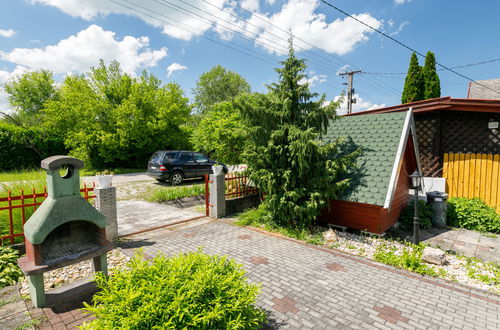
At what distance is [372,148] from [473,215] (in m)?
4.24

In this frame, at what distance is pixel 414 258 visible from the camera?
5094 mm

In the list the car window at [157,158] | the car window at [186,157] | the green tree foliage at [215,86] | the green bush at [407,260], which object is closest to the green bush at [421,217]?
the green bush at [407,260]

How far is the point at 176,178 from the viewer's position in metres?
13.4

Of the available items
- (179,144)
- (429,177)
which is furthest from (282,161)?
(179,144)

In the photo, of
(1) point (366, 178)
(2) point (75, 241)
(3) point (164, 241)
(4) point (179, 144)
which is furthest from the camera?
(4) point (179, 144)

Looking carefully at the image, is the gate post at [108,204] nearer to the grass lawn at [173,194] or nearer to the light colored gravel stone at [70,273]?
the light colored gravel stone at [70,273]

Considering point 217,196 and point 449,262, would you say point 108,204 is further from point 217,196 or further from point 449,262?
point 449,262

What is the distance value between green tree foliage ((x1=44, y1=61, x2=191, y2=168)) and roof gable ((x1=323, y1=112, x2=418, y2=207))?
46.9 feet

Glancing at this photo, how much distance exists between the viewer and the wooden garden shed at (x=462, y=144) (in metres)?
8.52

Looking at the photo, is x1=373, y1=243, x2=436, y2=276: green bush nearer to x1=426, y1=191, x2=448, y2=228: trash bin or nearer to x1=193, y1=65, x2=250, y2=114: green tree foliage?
x1=426, y1=191, x2=448, y2=228: trash bin

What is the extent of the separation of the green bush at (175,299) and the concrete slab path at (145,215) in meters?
4.66

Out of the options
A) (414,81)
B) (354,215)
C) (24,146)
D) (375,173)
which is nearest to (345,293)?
(354,215)

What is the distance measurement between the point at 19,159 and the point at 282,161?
21185 mm

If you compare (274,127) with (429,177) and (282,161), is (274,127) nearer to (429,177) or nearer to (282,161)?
(282,161)
